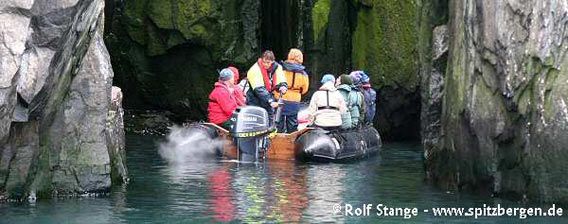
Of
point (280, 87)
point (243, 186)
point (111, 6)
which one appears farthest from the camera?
point (111, 6)

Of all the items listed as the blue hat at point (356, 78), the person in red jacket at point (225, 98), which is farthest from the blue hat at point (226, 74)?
the blue hat at point (356, 78)

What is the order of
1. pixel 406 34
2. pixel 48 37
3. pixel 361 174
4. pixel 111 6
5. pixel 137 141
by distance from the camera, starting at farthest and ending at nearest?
1. pixel 111 6
2. pixel 406 34
3. pixel 137 141
4. pixel 361 174
5. pixel 48 37

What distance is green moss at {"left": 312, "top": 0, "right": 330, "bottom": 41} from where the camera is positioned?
30.2 m

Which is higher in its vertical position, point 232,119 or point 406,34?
point 406,34

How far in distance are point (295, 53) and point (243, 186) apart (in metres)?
5.85

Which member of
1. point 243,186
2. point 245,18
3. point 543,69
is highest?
point 245,18

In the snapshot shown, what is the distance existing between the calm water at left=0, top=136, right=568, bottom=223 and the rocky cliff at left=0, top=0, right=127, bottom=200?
0.36 meters

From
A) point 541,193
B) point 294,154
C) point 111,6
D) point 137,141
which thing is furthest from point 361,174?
point 111,6

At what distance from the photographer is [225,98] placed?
21.4m

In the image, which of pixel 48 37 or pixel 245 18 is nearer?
pixel 48 37

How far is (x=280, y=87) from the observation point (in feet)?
72.3

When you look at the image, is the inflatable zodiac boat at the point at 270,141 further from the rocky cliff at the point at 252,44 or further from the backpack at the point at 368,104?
the rocky cliff at the point at 252,44

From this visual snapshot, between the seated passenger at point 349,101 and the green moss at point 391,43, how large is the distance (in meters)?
4.78

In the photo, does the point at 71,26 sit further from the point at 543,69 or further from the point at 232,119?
the point at 232,119
